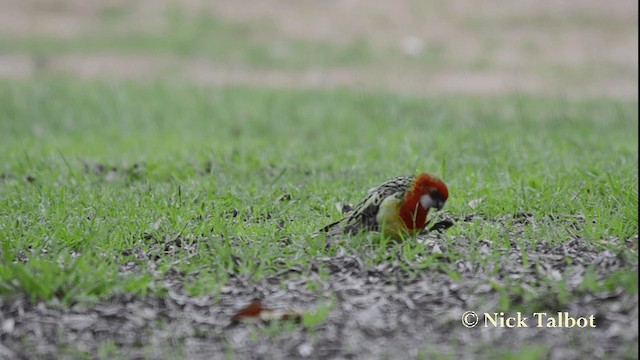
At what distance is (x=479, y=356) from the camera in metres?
3.50

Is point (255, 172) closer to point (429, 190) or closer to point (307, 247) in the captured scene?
point (307, 247)

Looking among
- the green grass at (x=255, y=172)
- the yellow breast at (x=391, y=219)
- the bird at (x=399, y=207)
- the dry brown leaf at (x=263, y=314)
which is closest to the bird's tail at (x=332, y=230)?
the bird at (x=399, y=207)

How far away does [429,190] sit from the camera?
4680 mm

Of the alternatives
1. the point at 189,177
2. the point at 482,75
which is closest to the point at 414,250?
the point at 189,177

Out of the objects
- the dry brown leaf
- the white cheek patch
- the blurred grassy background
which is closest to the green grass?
the white cheek patch

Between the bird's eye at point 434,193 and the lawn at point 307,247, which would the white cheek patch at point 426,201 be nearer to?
the bird's eye at point 434,193

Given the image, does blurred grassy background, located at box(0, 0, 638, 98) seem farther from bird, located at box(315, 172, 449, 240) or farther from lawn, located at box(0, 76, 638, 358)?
bird, located at box(315, 172, 449, 240)

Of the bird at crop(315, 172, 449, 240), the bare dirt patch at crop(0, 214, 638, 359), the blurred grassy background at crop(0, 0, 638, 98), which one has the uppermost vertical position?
the bird at crop(315, 172, 449, 240)

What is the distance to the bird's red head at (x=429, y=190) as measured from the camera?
4664 millimetres

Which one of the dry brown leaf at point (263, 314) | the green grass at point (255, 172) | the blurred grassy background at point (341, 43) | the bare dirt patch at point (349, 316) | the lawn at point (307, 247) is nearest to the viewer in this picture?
the bare dirt patch at point (349, 316)

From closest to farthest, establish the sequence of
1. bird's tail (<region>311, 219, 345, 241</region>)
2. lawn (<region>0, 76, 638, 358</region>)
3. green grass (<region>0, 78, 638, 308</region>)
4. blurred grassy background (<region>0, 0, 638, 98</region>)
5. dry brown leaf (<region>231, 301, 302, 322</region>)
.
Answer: lawn (<region>0, 76, 638, 358</region>)
dry brown leaf (<region>231, 301, 302, 322</region>)
green grass (<region>0, 78, 638, 308</region>)
bird's tail (<region>311, 219, 345, 241</region>)
blurred grassy background (<region>0, 0, 638, 98</region>)

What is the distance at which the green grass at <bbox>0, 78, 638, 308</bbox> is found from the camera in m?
4.64

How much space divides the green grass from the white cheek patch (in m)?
0.25

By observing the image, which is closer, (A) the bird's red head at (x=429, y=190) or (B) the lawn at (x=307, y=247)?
(B) the lawn at (x=307, y=247)
